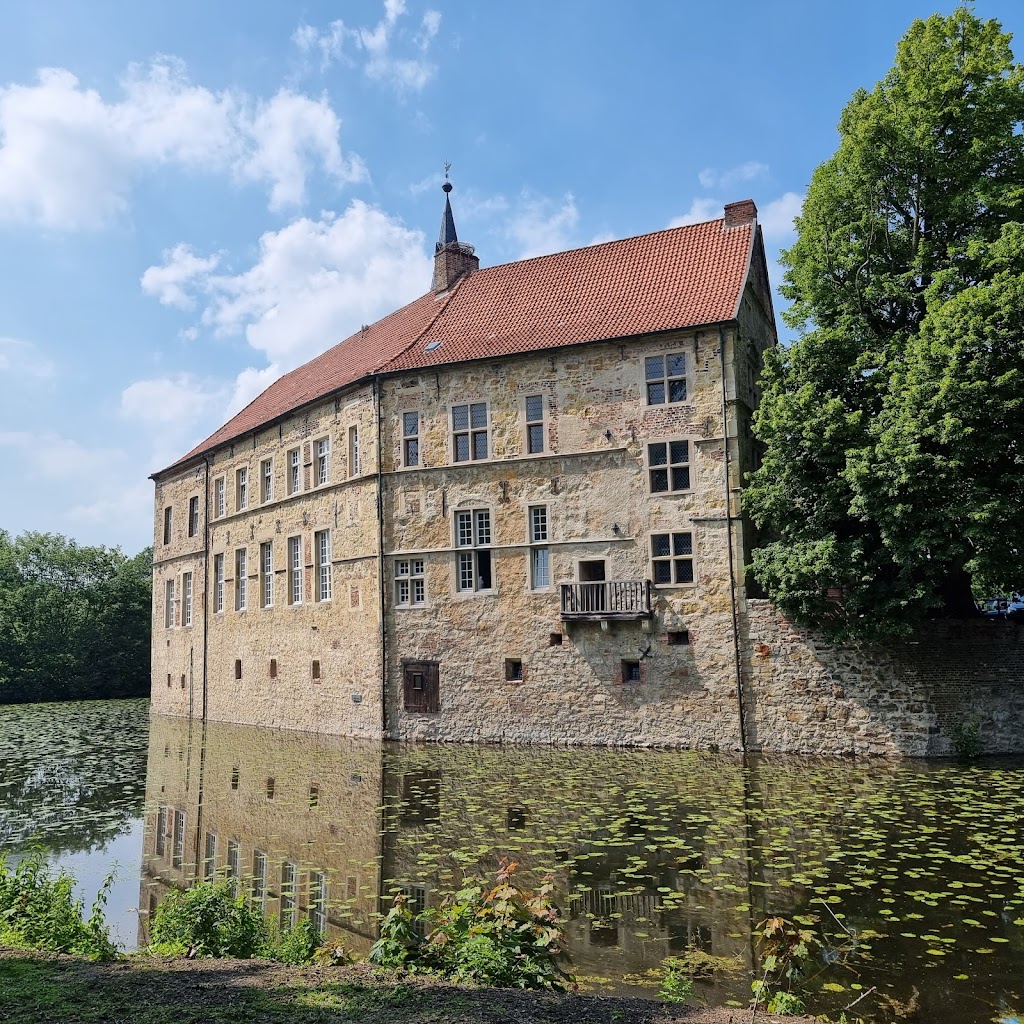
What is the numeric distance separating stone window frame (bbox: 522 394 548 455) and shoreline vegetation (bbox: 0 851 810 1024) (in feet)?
48.7

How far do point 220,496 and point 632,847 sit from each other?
2472 cm

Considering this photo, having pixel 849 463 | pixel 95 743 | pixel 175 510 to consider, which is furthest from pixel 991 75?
pixel 175 510

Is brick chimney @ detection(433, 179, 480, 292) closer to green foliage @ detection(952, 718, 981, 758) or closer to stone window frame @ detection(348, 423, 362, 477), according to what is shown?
stone window frame @ detection(348, 423, 362, 477)

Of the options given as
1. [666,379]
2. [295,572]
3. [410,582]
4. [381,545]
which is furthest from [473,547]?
[295,572]

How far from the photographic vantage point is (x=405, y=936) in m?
6.09

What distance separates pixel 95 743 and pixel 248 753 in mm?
6300

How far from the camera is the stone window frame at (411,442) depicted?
75.3 feet

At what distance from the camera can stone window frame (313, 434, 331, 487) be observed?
25547 mm

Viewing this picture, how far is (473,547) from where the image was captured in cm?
2183

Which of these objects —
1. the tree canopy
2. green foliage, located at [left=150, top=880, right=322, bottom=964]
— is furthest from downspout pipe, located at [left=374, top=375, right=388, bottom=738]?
the tree canopy

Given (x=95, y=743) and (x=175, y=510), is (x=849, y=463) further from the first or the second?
(x=175, y=510)

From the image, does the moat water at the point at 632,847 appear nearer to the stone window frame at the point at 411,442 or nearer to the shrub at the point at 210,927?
the shrub at the point at 210,927

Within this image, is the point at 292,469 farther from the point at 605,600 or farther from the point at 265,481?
the point at 605,600

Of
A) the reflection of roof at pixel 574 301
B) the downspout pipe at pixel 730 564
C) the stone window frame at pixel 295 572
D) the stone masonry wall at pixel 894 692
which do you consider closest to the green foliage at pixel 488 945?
the stone masonry wall at pixel 894 692
